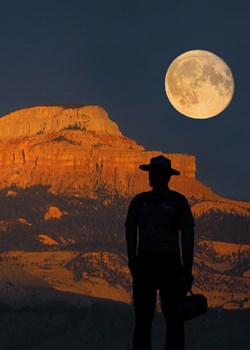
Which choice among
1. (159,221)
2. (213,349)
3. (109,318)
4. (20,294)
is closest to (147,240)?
(159,221)

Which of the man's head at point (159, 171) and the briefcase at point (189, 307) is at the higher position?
the man's head at point (159, 171)

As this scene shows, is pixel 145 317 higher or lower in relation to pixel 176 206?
lower

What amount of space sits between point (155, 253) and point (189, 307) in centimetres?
89

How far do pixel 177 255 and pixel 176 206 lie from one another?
2.11 ft

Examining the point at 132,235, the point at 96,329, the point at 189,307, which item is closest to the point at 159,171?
the point at 132,235

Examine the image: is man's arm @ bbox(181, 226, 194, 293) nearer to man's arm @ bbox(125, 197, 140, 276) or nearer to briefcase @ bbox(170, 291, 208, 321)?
briefcase @ bbox(170, 291, 208, 321)

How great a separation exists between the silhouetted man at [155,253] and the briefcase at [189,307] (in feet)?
0.71

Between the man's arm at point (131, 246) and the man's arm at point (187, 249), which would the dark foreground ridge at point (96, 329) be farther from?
the man's arm at point (187, 249)

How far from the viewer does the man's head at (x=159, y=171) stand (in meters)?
15.2

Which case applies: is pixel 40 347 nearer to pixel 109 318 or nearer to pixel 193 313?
pixel 109 318

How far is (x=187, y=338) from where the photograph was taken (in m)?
129

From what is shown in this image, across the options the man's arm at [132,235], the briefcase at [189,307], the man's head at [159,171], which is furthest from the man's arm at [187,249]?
the man's head at [159,171]

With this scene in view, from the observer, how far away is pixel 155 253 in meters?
15.1

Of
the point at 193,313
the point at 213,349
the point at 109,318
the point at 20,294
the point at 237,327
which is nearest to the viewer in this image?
the point at 193,313
